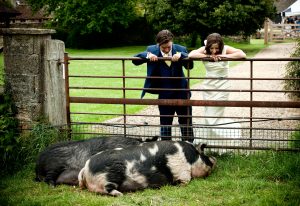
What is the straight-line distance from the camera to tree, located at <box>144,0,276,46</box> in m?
29.8

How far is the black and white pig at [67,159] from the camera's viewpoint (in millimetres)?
6484

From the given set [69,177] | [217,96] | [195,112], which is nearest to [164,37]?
[217,96]

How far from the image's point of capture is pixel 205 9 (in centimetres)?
3028

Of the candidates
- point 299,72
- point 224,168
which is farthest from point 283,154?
point 299,72

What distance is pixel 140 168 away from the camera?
606cm

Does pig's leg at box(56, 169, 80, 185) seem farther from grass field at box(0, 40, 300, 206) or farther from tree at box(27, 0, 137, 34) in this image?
tree at box(27, 0, 137, 34)

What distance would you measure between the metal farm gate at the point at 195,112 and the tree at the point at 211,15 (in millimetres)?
6933

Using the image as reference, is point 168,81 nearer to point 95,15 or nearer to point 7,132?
point 7,132

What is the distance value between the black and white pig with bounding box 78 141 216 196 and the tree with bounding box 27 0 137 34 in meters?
33.4

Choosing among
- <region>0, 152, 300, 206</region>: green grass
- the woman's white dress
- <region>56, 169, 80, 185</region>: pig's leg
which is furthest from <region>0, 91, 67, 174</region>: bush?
the woman's white dress

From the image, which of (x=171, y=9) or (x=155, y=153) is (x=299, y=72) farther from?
(x=171, y=9)

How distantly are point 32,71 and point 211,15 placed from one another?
23.3 metres

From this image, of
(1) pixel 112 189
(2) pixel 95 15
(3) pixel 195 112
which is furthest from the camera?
(2) pixel 95 15

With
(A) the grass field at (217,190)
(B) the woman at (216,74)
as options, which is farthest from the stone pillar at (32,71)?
(B) the woman at (216,74)
